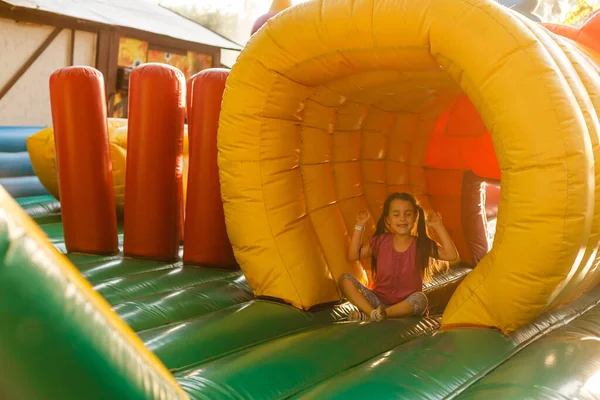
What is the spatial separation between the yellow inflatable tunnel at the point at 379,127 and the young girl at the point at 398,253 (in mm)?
120

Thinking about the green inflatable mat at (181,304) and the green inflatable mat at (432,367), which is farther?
the green inflatable mat at (181,304)

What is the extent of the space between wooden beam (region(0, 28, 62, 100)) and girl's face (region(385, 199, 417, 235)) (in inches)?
185

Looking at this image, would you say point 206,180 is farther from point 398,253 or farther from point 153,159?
point 398,253

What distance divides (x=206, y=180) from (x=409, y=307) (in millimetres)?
974

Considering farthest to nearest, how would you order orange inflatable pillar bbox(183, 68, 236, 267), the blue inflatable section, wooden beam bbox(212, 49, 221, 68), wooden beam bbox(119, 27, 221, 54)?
wooden beam bbox(212, 49, 221, 68) → wooden beam bbox(119, 27, 221, 54) → the blue inflatable section → orange inflatable pillar bbox(183, 68, 236, 267)

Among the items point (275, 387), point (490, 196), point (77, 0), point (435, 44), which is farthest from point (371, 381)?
point (77, 0)

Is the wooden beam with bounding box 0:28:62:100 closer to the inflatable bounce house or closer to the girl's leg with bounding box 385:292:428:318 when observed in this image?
the inflatable bounce house

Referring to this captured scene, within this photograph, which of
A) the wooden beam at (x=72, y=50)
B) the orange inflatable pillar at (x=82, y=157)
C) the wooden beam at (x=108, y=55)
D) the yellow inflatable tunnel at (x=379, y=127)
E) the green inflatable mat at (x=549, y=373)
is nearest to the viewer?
the green inflatable mat at (x=549, y=373)

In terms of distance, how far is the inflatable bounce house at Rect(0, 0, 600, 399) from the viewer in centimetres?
85

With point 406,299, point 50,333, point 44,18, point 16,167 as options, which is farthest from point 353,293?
point 44,18

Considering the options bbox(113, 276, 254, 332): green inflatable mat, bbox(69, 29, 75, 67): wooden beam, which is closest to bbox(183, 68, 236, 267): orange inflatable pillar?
bbox(113, 276, 254, 332): green inflatable mat

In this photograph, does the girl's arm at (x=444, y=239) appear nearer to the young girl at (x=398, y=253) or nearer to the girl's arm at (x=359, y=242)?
the young girl at (x=398, y=253)

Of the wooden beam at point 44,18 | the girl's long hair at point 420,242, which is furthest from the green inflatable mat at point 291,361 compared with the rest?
the wooden beam at point 44,18

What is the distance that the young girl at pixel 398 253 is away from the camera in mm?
2223
